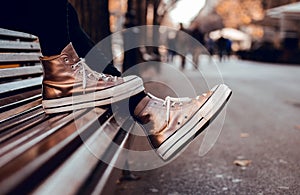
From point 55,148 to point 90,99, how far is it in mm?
481

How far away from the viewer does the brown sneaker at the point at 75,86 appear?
1.25 meters

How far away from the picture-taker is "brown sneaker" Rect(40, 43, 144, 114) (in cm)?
125

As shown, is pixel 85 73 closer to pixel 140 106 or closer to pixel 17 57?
pixel 140 106

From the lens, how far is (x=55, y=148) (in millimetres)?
786

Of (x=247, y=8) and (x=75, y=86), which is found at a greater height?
(x=75, y=86)

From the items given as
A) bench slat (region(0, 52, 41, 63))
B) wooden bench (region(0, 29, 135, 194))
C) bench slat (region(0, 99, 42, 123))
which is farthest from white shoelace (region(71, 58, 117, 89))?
bench slat (region(0, 52, 41, 63))

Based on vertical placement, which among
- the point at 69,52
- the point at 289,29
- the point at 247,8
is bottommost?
the point at 289,29

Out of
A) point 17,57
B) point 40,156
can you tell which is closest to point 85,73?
point 40,156

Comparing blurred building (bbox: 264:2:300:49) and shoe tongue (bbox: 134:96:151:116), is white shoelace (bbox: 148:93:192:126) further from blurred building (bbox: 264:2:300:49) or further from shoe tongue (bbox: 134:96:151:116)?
blurred building (bbox: 264:2:300:49)

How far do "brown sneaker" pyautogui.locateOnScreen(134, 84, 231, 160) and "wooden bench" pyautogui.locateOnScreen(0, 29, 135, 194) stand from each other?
0.32ft

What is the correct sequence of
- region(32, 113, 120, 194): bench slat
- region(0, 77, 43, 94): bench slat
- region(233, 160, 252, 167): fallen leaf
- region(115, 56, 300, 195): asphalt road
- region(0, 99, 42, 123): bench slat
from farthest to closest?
region(233, 160, 252, 167): fallen leaf
region(115, 56, 300, 195): asphalt road
region(0, 77, 43, 94): bench slat
region(0, 99, 42, 123): bench slat
region(32, 113, 120, 194): bench slat

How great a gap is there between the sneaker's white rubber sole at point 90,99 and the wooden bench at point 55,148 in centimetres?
3

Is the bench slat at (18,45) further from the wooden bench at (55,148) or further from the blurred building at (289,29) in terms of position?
the blurred building at (289,29)

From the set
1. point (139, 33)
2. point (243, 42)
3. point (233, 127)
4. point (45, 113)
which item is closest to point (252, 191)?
point (45, 113)
